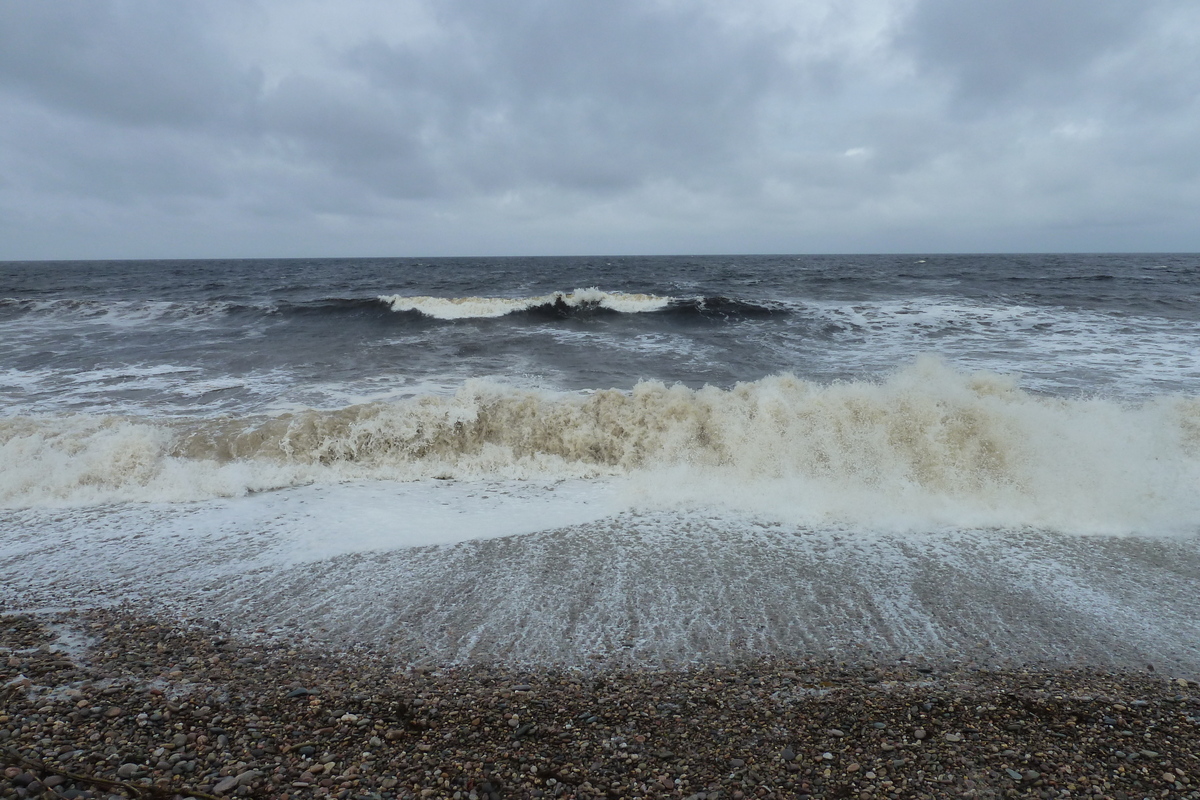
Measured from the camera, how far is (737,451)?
676cm

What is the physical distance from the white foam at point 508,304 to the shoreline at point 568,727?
19.3m

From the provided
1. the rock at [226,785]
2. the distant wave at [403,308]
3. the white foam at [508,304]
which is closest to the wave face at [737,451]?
the rock at [226,785]

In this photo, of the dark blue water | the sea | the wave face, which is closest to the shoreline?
the sea

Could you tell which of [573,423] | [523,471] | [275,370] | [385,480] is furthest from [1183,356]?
[275,370]

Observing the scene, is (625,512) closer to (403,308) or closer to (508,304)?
(508,304)

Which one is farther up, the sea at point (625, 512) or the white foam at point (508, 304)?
the white foam at point (508, 304)

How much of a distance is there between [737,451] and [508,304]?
1841 centimetres

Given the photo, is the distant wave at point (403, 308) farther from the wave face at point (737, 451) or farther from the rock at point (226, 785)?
the rock at point (226, 785)

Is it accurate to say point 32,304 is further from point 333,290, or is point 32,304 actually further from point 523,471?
point 523,471

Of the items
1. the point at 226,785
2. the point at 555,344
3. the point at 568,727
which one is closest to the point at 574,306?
the point at 555,344

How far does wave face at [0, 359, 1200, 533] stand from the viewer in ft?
18.4

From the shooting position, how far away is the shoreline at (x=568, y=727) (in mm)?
2383

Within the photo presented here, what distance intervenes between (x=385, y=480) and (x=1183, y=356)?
15.9 meters

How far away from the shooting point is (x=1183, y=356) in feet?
41.4
